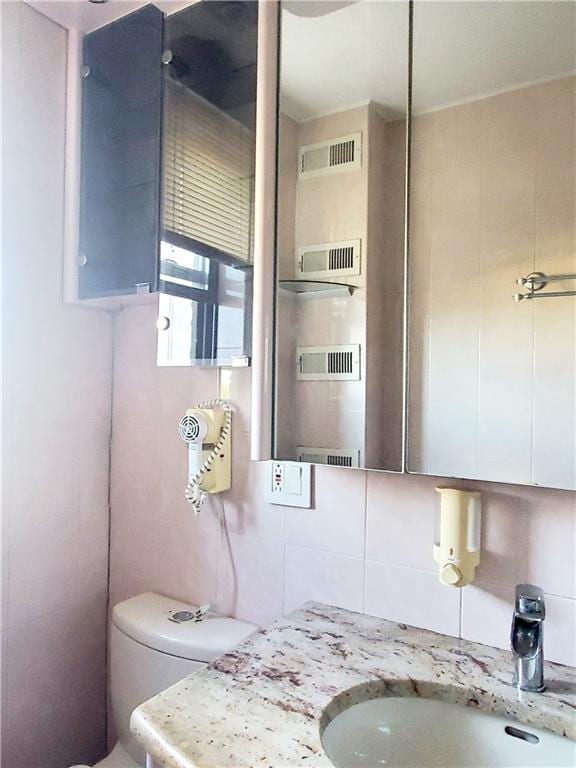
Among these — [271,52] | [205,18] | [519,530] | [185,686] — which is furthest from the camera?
[205,18]

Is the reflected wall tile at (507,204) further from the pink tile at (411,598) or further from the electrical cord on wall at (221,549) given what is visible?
the electrical cord on wall at (221,549)

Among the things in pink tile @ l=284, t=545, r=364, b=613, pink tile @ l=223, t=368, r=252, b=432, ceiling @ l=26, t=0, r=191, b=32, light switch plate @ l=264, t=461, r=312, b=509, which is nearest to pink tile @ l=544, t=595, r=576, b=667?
pink tile @ l=284, t=545, r=364, b=613

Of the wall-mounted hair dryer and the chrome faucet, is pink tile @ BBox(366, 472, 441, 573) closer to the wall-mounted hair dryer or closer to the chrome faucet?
the chrome faucet

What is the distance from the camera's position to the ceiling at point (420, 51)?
916 millimetres

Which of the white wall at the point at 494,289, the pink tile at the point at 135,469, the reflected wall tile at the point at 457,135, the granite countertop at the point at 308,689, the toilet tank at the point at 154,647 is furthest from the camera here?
the pink tile at the point at 135,469

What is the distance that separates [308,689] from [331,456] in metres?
0.43

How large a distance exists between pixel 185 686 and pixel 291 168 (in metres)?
0.97

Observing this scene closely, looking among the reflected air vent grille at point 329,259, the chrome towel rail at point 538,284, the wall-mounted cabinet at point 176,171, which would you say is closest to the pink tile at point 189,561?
the wall-mounted cabinet at point 176,171

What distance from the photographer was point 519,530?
2.96 feet

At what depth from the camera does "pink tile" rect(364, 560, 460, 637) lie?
0.96 metres

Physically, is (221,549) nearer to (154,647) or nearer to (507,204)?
(154,647)

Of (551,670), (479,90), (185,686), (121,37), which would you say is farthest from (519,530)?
(121,37)

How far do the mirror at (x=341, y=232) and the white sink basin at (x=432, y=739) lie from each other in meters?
0.41

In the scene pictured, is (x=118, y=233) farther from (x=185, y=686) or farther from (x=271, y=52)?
(x=185, y=686)
